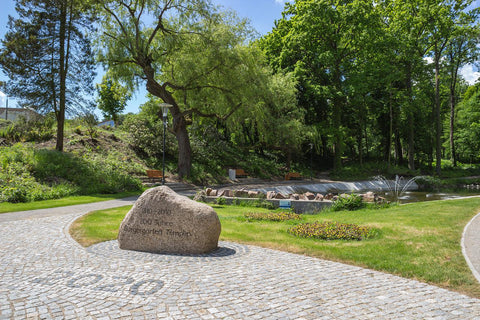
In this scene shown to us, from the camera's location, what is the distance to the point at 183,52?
21.1 meters

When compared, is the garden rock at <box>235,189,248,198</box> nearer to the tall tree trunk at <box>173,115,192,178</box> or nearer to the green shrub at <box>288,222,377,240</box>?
A: the green shrub at <box>288,222,377,240</box>

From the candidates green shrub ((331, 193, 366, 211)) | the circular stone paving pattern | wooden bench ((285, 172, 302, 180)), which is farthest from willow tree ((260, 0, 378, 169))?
the circular stone paving pattern

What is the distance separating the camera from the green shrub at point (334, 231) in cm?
789

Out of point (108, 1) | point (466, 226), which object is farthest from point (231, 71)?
point (466, 226)

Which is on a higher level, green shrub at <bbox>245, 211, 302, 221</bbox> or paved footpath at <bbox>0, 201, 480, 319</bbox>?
green shrub at <bbox>245, 211, 302, 221</bbox>

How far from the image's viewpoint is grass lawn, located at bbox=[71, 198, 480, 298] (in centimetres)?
558

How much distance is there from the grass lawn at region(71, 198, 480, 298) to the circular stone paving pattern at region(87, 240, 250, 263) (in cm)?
58

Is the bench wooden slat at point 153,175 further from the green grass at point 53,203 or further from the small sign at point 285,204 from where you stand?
the small sign at point 285,204

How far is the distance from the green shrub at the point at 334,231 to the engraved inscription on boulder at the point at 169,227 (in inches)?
95.8

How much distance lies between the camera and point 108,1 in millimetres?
19594

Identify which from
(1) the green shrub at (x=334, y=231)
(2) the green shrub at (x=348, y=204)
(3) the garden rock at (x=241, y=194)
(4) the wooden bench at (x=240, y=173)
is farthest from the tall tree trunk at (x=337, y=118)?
(1) the green shrub at (x=334, y=231)

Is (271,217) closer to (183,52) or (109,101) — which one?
(183,52)

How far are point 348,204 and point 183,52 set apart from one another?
14.0 m

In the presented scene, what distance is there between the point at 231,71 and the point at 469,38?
85.5 ft
